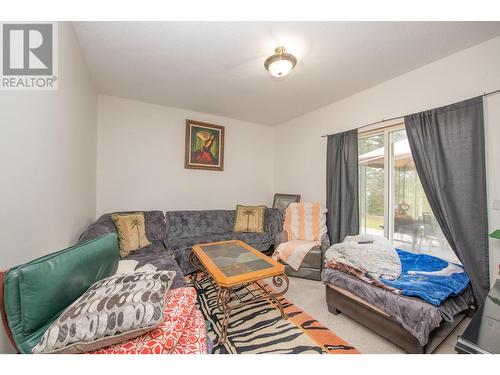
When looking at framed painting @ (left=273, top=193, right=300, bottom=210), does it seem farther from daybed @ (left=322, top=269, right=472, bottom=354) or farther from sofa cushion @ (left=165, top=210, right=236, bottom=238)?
daybed @ (left=322, top=269, right=472, bottom=354)

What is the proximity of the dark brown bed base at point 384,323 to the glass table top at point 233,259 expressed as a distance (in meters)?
0.74

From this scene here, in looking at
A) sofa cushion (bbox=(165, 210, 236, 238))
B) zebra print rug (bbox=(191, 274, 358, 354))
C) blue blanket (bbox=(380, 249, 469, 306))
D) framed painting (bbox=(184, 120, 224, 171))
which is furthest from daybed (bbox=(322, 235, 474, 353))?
framed painting (bbox=(184, 120, 224, 171))

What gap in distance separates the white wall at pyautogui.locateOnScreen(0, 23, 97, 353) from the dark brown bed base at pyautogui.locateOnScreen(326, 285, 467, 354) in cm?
220

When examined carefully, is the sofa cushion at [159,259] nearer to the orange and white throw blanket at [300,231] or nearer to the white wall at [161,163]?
the white wall at [161,163]

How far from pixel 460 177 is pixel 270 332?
7.52 feet

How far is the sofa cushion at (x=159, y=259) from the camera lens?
1.61 m

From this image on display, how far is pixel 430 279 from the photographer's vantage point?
1.63 m

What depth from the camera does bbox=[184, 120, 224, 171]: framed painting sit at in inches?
138

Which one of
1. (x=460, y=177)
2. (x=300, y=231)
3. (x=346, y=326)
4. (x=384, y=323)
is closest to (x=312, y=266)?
(x=300, y=231)

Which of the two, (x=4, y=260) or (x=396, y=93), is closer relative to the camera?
(x=4, y=260)

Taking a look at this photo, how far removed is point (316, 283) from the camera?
100 inches
